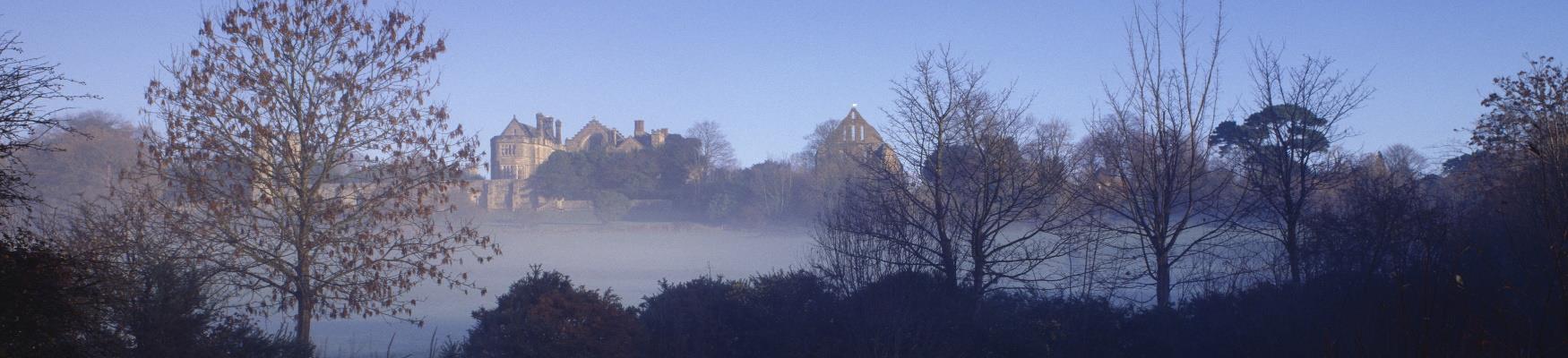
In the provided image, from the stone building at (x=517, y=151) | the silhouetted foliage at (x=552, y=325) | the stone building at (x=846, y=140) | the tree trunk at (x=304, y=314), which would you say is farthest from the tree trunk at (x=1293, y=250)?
the stone building at (x=517, y=151)

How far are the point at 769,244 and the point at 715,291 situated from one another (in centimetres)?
2168

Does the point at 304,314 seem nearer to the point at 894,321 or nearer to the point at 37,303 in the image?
the point at 37,303

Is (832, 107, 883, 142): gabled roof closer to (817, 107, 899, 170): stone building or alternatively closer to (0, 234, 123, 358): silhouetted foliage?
(817, 107, 899, 170): stone building

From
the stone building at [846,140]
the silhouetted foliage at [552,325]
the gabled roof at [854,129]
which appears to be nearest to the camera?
the silhouetted foliage at [552,325]

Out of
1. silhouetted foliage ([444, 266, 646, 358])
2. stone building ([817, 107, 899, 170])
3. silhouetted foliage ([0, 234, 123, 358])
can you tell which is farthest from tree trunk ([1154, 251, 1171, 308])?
silhouetted foliage ([0, 234, 123, 358])

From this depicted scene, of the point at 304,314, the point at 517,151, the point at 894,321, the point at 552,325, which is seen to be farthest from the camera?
the point at 517,151

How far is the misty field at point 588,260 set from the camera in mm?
19312

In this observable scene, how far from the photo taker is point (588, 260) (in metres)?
34.5

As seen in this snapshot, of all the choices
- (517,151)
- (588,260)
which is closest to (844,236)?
(588,260)

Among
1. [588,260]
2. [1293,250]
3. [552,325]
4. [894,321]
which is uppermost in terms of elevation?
[1293,250]

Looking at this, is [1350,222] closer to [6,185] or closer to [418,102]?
[418,102]

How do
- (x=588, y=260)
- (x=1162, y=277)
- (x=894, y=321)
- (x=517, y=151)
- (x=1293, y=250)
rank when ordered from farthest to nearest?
(x=517, y=151) → (x=588, y=260) → (x=1293, y=250) → (x=1162, y=277) → (x=894, y=321)

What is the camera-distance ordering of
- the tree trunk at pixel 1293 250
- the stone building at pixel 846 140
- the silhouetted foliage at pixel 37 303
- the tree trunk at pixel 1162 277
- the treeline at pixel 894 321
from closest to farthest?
the silhouetted foliage at pixel 37 303 < the treeline at pixel 894 321 < the tree trunk at pixel 1162 277 < the tree trunk at pixel 1293 250 < the stone building at pixel 846 140

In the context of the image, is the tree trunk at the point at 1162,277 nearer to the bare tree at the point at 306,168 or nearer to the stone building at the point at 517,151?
the bare tree at the point at 306,168
